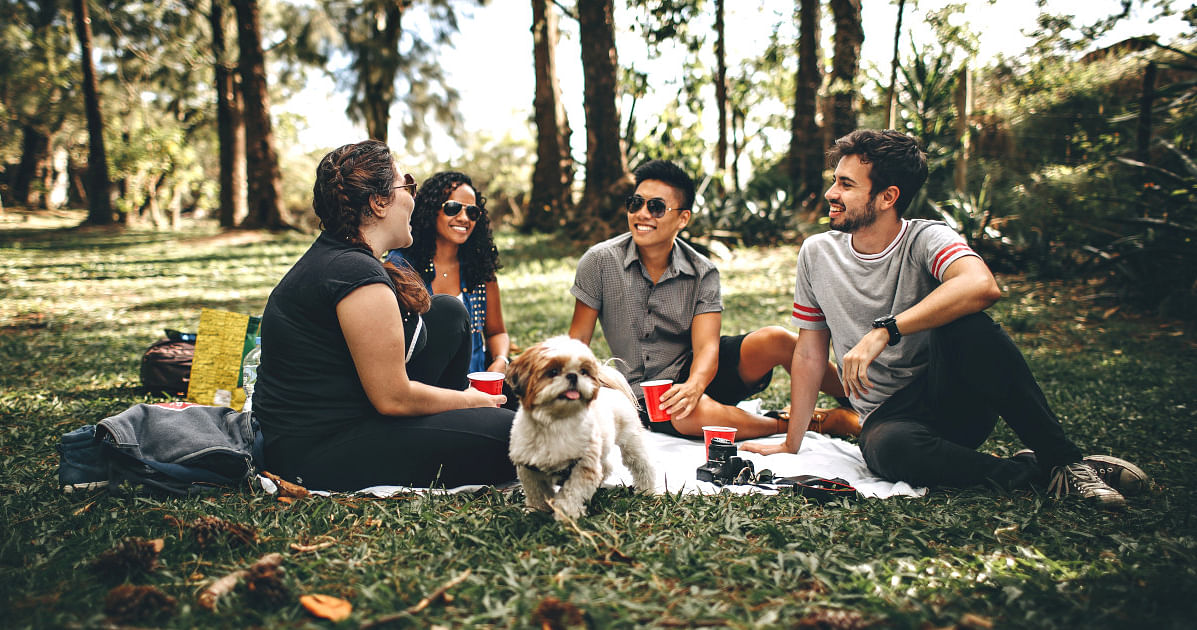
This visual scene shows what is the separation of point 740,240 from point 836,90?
156 inches

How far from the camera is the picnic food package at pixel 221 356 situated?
4254 millimetres

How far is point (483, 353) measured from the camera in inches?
167

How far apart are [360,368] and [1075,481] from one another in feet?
9.76

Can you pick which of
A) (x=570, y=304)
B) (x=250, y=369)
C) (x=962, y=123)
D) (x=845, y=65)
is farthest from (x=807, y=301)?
(x=845, y=65)

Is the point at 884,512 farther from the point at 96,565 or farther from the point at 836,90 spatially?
the point at 836,90

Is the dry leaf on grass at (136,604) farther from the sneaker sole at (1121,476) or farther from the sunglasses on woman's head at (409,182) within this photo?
the sneaker sole at (1121,476)

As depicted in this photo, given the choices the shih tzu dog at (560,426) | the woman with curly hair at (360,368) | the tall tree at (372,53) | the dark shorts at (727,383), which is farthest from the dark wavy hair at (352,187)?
the tall tree at (372,53)

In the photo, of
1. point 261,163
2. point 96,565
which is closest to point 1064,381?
point 96,565

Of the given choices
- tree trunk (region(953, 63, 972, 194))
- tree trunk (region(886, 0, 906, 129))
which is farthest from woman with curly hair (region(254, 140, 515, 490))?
tree trunk (region(953, 63, 972, 194))

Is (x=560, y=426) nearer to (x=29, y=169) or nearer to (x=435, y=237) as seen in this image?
(x=435, y=237)

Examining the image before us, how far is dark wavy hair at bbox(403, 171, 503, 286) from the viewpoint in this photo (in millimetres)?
4188

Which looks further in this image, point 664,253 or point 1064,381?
point 1064,381

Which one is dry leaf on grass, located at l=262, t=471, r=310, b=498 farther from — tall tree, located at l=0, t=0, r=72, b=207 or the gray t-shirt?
tall tree, located at l=0, t=0, r=72, b=207

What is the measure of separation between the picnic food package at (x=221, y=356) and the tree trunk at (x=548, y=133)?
11.8m
